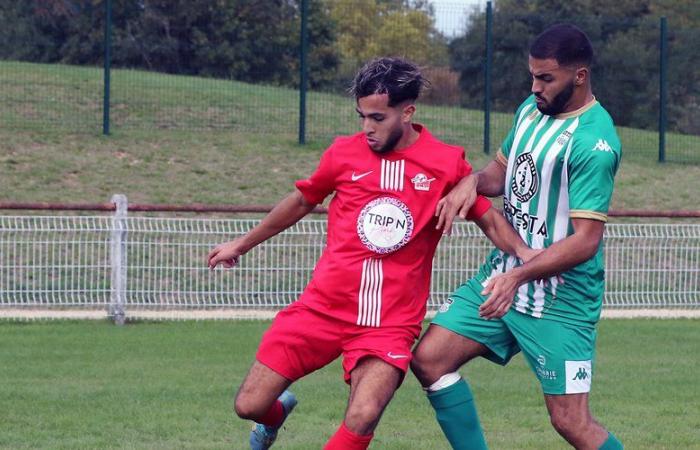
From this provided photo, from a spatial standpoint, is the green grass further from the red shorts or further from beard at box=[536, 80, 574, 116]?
beard at box=[536, 80, 574, 116]

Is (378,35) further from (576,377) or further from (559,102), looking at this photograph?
(576,377)

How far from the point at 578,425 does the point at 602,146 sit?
48.9 inches

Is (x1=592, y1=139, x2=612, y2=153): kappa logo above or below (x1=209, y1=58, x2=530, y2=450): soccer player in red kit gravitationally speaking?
above

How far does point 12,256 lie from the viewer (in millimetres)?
12258

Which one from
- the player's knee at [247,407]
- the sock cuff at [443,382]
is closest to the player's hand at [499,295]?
the sock cuff at [443,382]

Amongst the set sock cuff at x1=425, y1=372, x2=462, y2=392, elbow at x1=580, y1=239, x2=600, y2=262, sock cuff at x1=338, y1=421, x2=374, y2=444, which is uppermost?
elbow at x1=580, y1=239, x2=600, y2=262

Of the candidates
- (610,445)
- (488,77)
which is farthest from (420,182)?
(488,77)

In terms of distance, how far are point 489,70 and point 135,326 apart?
1023 centimetres

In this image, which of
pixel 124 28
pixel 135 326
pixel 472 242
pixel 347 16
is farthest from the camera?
pixel 124 28

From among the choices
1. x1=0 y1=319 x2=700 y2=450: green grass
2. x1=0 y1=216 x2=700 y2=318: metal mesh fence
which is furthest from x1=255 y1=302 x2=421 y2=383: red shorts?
x1=0 y1=216 x2=700 y2=318: metal mesh fence

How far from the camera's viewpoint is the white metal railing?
12250 millimetres

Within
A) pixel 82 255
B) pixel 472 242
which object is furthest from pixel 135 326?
pixel 472 242

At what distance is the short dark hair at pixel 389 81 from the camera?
509 cm

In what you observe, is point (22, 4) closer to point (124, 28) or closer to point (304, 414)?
point (124, 28)
